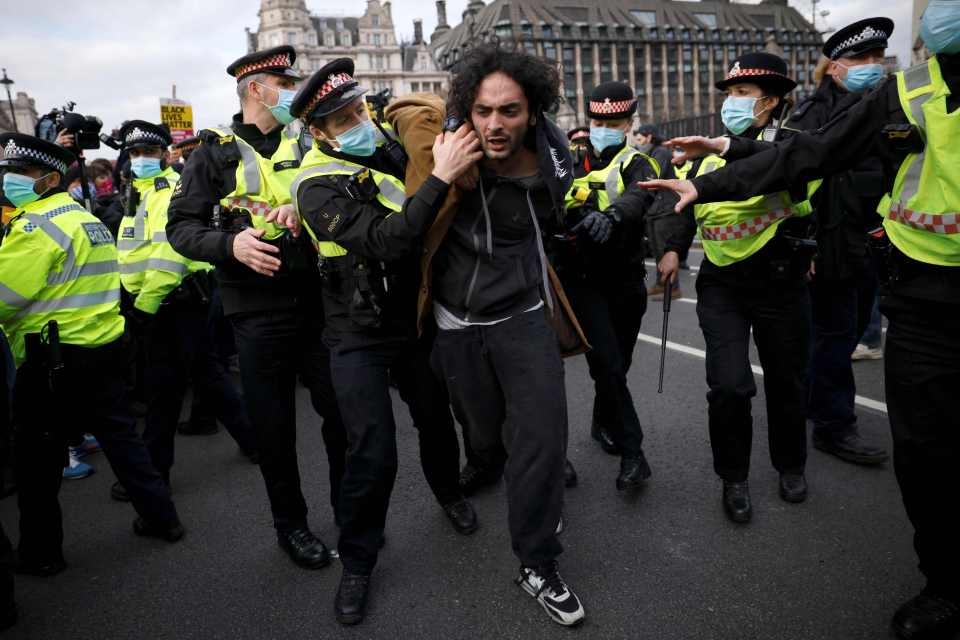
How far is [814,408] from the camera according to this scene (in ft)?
12.4

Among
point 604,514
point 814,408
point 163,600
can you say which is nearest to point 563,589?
point 604,514

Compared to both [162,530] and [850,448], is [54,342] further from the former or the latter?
[850,448]

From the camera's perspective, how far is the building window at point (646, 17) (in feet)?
302

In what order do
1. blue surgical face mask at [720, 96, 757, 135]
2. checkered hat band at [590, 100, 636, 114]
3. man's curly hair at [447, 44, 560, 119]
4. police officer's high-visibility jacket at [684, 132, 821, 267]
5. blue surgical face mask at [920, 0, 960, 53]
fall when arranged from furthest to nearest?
checkered hat band at [590, 100, 636, 114], blue surgical face mask at [720, 96, 757, 135], police officer's high-visibility jacket at [684, 132, 821, 267], man's curly hair at [447, 44, 560, 119], blue surgical face mask at [920, 0, 960, 53]

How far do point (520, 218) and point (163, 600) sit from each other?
2261mm

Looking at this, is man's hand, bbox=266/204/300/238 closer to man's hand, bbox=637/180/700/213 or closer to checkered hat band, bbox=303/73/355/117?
checkered hat band, bbox=303/73/355/117

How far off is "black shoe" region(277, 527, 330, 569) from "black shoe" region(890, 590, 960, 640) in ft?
7.58

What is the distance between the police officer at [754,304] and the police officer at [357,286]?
153 centimetres

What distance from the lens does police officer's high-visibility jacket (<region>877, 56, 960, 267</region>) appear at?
196cm

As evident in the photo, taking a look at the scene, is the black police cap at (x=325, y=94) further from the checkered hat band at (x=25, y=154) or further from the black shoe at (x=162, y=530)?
the black shoe at (x=162, y=530)

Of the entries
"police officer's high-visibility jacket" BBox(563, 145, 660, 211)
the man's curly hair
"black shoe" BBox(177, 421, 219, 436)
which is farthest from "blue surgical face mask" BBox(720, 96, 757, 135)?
"black shoe" BBox(177, 421, 219, 436)

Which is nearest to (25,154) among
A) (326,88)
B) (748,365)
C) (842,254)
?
(326,88)

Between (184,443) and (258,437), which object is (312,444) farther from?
(258,437)

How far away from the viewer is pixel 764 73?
10.2 feet
